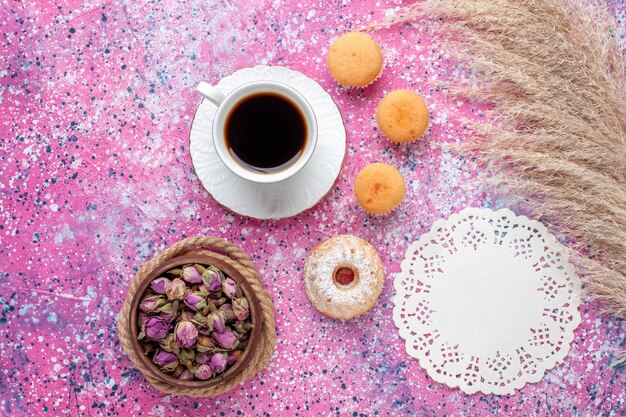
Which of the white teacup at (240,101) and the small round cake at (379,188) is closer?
the white teacup at (240,101)

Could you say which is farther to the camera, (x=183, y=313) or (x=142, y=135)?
(x=142, y=135)

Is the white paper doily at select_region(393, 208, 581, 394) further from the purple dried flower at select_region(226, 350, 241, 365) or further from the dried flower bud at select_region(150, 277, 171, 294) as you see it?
the dried flower bud at select_region(150, 277, 171, 294)

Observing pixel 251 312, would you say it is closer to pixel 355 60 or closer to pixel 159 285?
pixel 159 285

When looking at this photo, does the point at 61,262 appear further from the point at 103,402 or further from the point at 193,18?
the point at 193,18

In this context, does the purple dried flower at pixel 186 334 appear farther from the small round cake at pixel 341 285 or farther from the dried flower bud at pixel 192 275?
the small round cake at pixel 341 285

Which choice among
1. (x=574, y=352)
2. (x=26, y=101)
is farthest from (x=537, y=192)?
(x=26, y=101)

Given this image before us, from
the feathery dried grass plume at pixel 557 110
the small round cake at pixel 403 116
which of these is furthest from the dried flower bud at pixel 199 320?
the feathery dried grass plume at pixel 557 110

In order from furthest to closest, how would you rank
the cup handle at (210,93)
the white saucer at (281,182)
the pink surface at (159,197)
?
the pink surface at (159,197), the white saucer at (281,182), the cup handle at (210,93)

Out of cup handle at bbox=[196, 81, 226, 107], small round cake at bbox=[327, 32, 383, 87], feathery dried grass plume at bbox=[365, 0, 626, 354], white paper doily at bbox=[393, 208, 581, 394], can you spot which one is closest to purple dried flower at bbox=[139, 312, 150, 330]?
cup handle at bbox=[196, 81, 226, 107]
